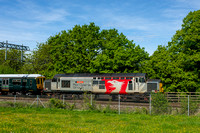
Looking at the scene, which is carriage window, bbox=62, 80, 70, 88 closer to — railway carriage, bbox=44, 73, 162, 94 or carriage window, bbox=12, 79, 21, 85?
railway carriage, bbox=44, 73, 162, 94

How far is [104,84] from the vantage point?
32750 millimetres

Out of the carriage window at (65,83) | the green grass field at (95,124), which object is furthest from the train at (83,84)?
the green grass field at (95,124)

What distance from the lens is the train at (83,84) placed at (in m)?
30.8

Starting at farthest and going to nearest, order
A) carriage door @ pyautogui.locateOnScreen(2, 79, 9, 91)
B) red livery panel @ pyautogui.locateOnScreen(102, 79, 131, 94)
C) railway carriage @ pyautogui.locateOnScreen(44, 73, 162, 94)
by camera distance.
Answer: carriage door @ pyautogui.locateOnScreen(2, 79, 9, 91) → red livery panel @ pyautogui.locateOnScreen(102, 79, 131, 94) → railway carriage @ pyautogui.locateOnScreen(44, 73, 162, 94)

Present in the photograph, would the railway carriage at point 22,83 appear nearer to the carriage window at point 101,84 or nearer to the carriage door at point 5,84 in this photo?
the carriage door at point 5,84

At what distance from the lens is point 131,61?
37.5 metres

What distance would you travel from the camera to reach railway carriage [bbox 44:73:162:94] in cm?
3072

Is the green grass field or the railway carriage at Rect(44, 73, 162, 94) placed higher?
the railway carriage at Rect(44, 73, 162, 94)

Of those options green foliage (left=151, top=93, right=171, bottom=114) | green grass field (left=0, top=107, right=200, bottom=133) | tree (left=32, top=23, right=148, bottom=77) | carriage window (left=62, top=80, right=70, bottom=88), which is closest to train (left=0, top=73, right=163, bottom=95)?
carriage window (left=62, top=80, right=70, bottom=88)

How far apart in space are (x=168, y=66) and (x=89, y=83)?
12.7m

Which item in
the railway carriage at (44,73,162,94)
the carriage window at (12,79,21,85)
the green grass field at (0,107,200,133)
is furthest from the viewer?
the carriage window at (12,79,21,85)

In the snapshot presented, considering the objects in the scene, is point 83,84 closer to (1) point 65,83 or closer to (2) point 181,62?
(1) point 65,83

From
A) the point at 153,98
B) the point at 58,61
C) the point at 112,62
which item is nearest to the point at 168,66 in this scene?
the point at 112,62

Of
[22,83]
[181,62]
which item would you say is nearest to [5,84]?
[22,83]
